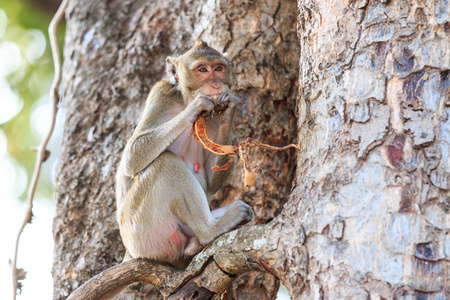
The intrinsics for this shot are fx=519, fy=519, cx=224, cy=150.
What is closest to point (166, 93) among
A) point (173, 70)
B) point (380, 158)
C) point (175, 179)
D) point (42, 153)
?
point (173, 70)

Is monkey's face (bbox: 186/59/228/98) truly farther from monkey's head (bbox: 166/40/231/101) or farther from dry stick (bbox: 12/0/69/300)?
dry stick (bbox: 12/0/69/300)

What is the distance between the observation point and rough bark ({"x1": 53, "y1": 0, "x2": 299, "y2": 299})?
4859 millimetres

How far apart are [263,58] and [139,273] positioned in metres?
2.36

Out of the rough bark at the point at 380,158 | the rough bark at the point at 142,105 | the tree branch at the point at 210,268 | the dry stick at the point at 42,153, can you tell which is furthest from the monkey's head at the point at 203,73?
the dry stick at the point at 42,153

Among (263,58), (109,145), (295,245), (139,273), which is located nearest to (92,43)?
(109,145)

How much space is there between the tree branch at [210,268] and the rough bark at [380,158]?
0.26 m

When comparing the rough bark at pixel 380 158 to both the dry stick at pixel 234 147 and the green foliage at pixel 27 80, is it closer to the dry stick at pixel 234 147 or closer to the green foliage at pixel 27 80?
the dry stick at pixel 234 147

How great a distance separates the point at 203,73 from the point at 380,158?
186 centimetres

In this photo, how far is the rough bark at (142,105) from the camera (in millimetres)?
4859

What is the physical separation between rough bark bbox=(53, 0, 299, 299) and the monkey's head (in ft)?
2.42

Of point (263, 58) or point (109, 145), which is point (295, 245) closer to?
point (263, 58)

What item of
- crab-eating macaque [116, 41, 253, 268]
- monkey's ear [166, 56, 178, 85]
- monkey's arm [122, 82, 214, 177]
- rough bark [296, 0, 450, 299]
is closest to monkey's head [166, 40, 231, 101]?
crab-eating macaque [116, 41, 253, 268]

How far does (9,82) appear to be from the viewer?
823 centimetres

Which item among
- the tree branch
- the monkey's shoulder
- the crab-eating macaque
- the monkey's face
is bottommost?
the tree branch
